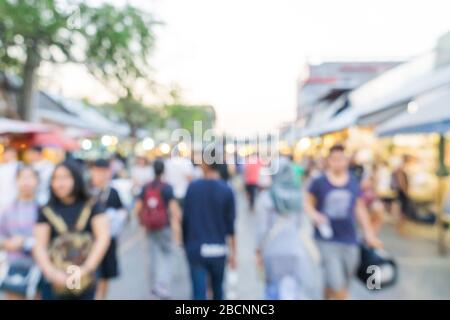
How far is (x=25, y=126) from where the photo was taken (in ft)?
41.8

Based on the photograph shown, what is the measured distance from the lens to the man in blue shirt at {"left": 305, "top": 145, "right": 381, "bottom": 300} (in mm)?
4633

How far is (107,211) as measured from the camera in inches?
199

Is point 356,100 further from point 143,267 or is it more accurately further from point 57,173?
point 57,173

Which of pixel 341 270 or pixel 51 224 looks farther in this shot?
pixel 341 270

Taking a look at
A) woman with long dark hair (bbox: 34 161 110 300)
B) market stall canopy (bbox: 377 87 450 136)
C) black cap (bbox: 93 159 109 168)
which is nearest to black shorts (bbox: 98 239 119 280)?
black cap (bbox: 93 159 109 168)

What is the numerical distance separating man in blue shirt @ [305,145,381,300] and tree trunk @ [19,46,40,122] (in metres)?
10.6

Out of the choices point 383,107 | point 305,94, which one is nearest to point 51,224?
point 383,107

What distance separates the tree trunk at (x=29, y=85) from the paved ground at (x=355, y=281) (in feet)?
21.0

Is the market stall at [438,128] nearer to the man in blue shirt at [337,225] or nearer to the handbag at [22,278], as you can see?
the man in blue shirt at [337,225]

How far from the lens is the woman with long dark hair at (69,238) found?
348 centimetres

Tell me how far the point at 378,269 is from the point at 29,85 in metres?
12.2

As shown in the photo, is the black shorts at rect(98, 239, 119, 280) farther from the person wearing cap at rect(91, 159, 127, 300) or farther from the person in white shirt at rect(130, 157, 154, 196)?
the person in white shirt at rect(130, 157, 154, 196)
